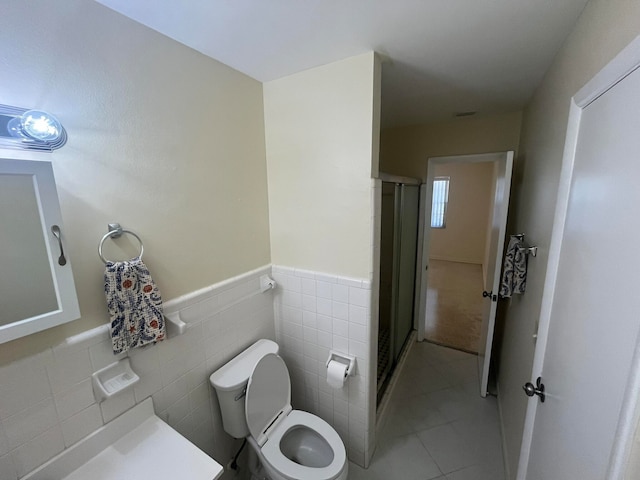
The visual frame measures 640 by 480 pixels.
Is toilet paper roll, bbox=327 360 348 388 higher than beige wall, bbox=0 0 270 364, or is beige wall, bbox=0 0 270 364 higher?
beige wall, bbox=0 0 270 364

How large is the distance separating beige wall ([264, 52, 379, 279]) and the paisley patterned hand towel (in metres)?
0.80

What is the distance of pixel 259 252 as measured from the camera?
163 cm

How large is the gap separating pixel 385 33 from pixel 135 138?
3.61ft

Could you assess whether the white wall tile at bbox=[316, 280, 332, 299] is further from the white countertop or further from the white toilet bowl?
Result: the white countertop

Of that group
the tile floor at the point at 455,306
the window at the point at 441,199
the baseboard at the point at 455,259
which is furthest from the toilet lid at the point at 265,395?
the baseboard at the point at 455,259

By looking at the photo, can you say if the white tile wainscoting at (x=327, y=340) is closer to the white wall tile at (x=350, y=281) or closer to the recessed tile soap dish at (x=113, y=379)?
the white wall tile at (x=350, y=281)

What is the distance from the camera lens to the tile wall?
0.79 meters

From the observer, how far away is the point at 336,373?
1.50 metres

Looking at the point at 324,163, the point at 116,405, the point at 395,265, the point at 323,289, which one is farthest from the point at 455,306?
the point at 116,405

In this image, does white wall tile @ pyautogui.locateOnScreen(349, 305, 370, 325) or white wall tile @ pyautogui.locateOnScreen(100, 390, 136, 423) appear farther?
white wall tile @ pyautogui.locateOnScreen(349, 305, 370, 325)

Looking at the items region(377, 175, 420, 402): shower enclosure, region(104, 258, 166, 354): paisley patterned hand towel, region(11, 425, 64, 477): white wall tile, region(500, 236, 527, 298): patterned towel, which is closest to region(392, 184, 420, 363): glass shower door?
region(377, 175, 420, 402): shower enclosure

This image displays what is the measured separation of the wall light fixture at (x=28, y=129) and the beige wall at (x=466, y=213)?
6013 mm

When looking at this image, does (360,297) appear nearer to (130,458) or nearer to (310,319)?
(310,319)

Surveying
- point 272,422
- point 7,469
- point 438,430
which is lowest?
point 438,430
